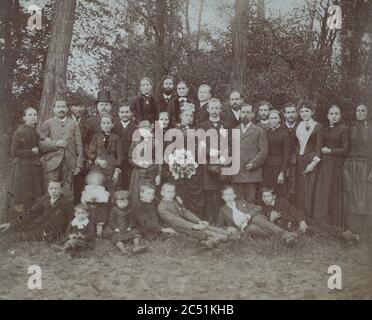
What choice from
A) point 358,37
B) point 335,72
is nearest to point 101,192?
point 335,72

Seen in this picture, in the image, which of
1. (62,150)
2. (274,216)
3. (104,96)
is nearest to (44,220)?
(62,150)

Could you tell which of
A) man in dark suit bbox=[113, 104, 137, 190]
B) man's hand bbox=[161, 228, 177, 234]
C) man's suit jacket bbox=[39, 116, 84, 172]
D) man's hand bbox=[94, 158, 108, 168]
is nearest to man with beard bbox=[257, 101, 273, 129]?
man in dark suit bbox=[113, 104, 137, 190]

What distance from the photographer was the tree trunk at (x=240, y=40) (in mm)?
6359

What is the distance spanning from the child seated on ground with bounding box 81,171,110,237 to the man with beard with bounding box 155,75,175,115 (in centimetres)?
101

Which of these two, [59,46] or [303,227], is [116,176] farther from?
[303,227]

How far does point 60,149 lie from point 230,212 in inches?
78.9

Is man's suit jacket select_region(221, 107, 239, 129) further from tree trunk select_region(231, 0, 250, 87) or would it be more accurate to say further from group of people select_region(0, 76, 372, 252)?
tree trunk select_region(231, 0, 250, 87)

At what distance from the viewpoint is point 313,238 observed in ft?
19.6

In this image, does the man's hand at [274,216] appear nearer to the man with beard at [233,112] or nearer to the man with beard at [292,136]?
the man with beard at [292,136]

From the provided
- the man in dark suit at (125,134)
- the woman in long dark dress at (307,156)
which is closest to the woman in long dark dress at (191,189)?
the man in dark suit at (125,134)

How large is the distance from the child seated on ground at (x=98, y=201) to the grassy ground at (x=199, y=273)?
0.24 meters

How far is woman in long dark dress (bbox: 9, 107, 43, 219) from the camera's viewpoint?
6031 mm

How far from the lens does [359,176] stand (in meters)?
6.04

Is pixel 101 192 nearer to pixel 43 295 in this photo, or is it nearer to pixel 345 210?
pixel 43 295
